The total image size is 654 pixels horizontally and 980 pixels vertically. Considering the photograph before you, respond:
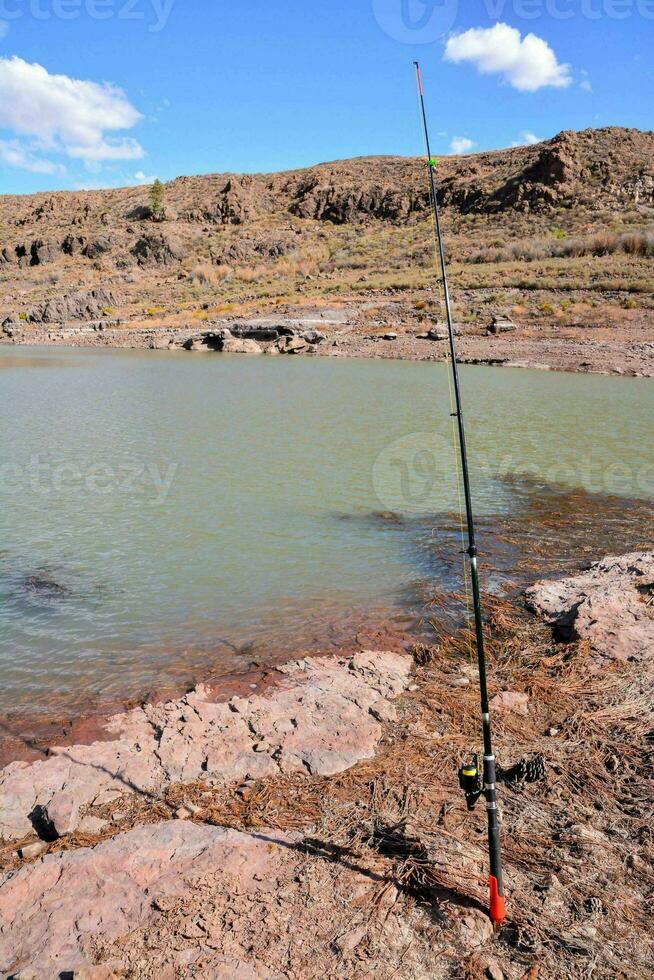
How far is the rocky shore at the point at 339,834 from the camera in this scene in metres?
2.80

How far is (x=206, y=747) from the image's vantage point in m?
4.28

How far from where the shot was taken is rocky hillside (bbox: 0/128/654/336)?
53188 millimetres

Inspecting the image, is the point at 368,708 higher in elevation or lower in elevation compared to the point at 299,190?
lower

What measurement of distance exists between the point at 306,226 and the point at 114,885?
7848 cm

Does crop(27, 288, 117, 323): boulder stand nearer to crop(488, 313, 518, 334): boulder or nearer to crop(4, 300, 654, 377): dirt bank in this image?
crop(4, 300, 654, 377): dirt bank

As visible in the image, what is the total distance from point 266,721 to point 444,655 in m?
1.90

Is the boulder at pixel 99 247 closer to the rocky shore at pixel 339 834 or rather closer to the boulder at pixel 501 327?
the boulder at pixel 501 327

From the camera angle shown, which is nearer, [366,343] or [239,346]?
[366,343]

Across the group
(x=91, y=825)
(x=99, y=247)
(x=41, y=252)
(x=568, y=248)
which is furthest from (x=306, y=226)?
(x=91, y=825)

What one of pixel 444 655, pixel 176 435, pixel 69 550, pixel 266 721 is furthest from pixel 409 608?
pixel 176 435

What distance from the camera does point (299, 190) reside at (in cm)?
8538

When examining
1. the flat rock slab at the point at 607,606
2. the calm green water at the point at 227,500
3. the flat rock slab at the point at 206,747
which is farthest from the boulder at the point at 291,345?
the flat rock slab at the point at 206,747

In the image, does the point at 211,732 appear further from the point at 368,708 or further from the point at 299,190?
the point at 299,190

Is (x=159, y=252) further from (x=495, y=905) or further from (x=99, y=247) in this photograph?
(x=495, y=905)
